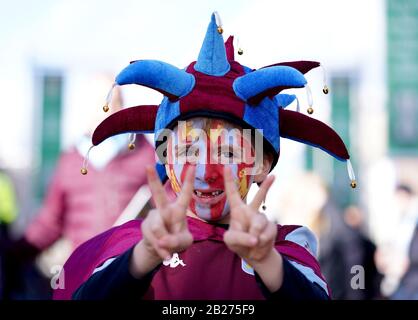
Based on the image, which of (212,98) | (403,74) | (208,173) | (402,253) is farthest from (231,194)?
(403,74)

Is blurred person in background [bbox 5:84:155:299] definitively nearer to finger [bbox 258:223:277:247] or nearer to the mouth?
the mouth

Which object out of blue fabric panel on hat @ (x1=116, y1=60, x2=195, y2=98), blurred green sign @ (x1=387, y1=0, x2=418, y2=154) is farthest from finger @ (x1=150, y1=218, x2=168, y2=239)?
blurred green sign @ (x1=387, y1=0, x2=418, y2=154)

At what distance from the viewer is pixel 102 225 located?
15.7 feet

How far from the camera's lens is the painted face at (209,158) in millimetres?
2514

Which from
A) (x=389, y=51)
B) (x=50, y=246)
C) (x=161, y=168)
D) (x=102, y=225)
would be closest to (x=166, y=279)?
(x=161, y=168)

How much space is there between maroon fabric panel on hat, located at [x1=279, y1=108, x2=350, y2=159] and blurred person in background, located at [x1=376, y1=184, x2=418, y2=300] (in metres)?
3.49

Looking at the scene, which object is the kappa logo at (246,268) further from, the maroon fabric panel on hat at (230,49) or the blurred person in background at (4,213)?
the blurred person in background at (4,213)

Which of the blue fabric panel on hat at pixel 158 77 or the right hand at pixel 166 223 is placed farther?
the blue fabric panel on hat at pixel 158 77

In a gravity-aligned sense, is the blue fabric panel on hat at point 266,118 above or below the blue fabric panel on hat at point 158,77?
below

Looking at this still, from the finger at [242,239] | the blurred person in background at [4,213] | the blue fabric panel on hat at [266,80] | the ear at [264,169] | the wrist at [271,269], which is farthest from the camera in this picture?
the blurred person in background at [4,213]

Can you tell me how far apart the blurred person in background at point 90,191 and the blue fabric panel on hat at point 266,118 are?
197 cm

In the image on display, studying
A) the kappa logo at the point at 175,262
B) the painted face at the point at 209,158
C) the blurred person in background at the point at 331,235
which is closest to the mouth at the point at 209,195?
the painted face at the point at 209,158
